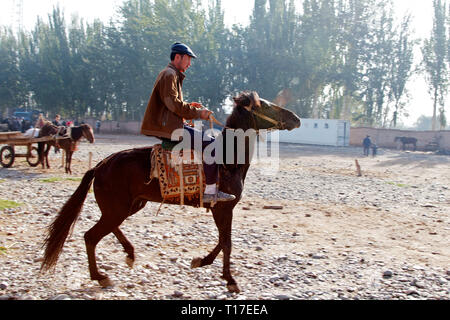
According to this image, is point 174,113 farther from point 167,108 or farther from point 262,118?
point 262,118

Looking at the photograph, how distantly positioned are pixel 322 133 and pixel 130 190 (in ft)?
132

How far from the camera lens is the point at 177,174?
542cm

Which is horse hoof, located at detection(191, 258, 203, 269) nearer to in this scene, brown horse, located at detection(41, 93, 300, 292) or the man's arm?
brown horse, located at detection(41, 93, 300, 292)

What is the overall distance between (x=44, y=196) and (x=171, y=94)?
7661 mm

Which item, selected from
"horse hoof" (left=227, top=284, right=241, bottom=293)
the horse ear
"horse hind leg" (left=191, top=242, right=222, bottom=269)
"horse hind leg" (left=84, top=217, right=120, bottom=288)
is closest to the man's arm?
"horse hind leg" (left=84, top=217, right=120, bottom=288)

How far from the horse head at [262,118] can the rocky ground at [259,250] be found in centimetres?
225

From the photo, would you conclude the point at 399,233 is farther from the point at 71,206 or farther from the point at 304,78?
the point at 304,78

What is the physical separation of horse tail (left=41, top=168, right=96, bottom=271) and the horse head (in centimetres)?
225

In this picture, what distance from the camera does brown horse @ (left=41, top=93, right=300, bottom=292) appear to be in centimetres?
529

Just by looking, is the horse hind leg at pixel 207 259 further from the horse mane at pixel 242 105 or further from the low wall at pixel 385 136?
the low wall at pixel 385 136

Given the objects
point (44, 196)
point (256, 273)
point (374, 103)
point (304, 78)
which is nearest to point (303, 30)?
point (304, 78)

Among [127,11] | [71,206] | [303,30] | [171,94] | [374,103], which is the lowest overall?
[71,206]

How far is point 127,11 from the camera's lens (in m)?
55.9

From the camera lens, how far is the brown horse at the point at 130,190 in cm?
529
